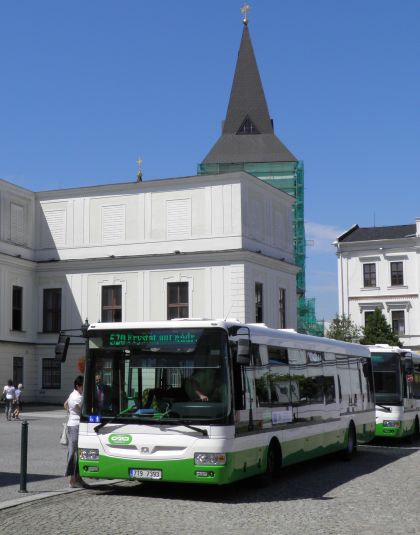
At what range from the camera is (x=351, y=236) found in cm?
8219

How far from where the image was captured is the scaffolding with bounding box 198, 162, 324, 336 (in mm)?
85812

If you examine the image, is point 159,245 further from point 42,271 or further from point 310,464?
point 310,464

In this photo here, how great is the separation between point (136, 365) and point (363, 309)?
6740 centimetres

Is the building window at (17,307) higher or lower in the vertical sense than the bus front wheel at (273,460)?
higher

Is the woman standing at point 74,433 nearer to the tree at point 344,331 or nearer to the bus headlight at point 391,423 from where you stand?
the bus headlight at point 391,423

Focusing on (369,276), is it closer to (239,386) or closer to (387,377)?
(387,377)

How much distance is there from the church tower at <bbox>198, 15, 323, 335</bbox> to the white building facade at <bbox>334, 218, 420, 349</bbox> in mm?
6608

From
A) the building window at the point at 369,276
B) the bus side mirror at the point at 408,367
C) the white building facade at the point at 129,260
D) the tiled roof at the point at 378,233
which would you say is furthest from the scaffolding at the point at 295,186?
the bus side mirror at the point at 408,367

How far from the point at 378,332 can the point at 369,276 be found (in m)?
10.9

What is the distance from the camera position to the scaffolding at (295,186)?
85812 mm

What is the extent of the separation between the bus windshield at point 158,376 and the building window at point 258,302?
33584 mm

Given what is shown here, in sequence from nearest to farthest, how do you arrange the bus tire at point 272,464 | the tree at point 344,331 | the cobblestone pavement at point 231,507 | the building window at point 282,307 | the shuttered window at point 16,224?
1. the cobblestone pavement at point 231,507
2. the bus tire at point 272,464
3. the shuttered window at point 16,224
4. the building window at point 282,307
5. the tree at point 344,331

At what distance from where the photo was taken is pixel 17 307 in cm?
4688

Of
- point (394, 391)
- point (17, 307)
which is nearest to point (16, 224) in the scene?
point (17, 307)
